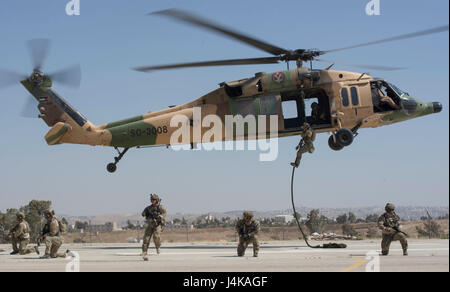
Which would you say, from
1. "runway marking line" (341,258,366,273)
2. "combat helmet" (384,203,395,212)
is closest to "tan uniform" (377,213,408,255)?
"combat helmet" (384,203,395,212)

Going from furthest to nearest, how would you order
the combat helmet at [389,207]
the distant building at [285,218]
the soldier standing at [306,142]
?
the distant building at [285,218] < the soldier standing at [306,142] < the combat helmet at [389,207]

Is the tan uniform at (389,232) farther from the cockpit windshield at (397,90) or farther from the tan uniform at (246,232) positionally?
the cockpit windshield at (397,90)

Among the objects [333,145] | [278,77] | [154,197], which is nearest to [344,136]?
[333,145]

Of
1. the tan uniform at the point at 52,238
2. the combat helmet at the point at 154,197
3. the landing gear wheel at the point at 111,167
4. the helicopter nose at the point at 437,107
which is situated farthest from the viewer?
the landing gear wheel at the point at 111,167

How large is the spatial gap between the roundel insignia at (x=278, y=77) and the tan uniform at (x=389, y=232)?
6.23m

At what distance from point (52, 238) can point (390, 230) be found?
30.4ft

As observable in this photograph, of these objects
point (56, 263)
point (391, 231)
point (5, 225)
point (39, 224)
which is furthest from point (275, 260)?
point (5, 225)

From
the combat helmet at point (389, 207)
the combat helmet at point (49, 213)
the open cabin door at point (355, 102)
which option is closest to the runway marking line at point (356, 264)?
the combat helmet at point (389, 207)

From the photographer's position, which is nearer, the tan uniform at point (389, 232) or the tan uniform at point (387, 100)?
the tan uniform at point (389, 232)

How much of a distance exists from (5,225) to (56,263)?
24068 mm

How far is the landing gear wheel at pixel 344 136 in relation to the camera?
18.4 metres

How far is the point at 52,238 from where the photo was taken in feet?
50.5

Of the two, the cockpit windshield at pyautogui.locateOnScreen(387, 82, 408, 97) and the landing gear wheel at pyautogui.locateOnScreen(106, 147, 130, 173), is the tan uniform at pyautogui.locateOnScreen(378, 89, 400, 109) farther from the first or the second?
the landing gear wheel at pyautogui.locateOnScreen(106, 147, 130, 173)
